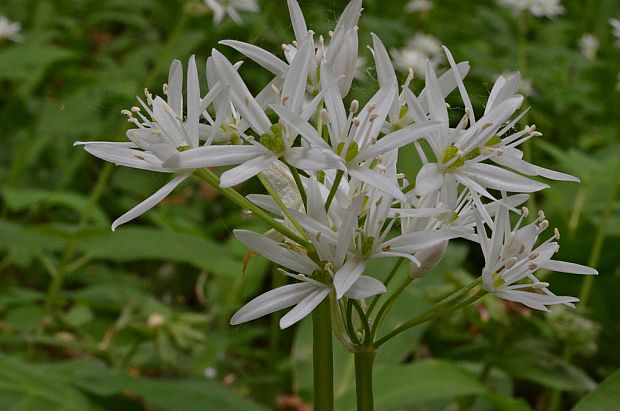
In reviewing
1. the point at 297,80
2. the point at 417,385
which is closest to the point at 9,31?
the point at 417,385

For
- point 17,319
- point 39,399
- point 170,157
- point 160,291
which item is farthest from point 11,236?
point 170,157

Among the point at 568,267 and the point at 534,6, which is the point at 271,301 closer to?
the point at 568,267

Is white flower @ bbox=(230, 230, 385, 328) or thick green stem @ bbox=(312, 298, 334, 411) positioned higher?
white flower @ bbox=(230, 230, 385, 328)

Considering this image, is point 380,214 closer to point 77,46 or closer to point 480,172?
point 480,172

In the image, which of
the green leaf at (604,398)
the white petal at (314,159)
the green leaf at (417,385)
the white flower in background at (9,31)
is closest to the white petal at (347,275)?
the white petal at (314,159)

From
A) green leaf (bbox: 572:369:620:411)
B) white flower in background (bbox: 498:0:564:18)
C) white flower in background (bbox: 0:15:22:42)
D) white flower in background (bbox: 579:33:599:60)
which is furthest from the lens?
white flower in background (bbox: 579:33:599:60)

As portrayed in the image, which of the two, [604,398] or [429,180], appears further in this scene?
[604,398]

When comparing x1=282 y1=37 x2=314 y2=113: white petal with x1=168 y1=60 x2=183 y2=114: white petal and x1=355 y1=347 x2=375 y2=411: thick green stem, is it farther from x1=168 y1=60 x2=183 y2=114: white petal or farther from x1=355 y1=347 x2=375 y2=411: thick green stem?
x1=355 y1=347 x2=375 y2=411: thick green stem

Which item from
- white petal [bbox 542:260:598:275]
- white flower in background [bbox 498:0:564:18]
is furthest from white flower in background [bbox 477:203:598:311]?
white flower in background [bbox 498:0:564:18]
